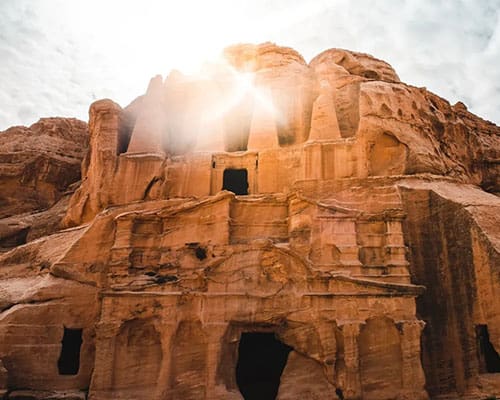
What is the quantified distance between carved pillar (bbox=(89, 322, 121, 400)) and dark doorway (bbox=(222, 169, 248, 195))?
1115cm

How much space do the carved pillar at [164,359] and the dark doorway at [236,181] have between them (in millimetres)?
10699

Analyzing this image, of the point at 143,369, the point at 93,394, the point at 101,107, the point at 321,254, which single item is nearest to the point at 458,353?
the point at 321,254

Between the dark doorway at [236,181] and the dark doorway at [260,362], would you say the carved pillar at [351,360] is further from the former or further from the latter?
the dark doorway at [236,181]

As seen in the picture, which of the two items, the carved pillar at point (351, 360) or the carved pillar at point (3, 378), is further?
the carved pillar at point (3, 378)

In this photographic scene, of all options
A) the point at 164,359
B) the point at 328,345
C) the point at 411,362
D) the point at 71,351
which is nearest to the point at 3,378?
the point at 71,351

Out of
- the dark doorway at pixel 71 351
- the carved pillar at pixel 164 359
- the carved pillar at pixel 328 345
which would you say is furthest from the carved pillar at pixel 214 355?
the dark doorway at pixel 71 351

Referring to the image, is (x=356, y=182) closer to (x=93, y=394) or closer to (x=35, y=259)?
(x=93, y=394)

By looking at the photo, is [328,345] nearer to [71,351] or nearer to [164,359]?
[164,359]

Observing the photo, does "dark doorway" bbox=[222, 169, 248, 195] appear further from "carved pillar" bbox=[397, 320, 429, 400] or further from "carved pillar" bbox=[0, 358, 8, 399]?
"carved pillar" bbox=[0, 358, 8, 399]

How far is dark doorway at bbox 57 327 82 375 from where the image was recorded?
19047 mm

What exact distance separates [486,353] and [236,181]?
14648 millimetres

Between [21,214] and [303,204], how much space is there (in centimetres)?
1873

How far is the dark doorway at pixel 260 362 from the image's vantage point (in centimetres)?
1969

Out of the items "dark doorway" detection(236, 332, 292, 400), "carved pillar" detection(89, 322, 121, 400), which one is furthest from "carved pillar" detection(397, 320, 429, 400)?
"carved pillar" detection(89, 322, 121, 400)
